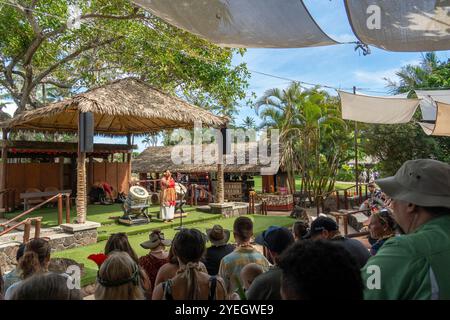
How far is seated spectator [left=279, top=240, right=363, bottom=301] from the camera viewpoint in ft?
3.64

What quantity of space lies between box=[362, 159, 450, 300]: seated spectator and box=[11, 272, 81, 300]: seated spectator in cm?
138

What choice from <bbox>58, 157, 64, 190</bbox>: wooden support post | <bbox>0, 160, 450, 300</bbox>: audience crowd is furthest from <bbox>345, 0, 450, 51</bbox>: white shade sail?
<bbox>58, 157, 64, 190</bbox>: wooden support post

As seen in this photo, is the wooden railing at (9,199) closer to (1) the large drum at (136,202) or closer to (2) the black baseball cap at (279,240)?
(1) the large drum at (136,202)

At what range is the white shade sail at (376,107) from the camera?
8547 millimetres

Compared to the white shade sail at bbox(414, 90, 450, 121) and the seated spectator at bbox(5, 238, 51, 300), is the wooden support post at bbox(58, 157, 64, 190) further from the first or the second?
the white shade sail at bbox(414, 90, 450, 121)

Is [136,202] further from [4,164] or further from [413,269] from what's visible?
[413,269]

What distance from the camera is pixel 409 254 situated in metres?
1.26

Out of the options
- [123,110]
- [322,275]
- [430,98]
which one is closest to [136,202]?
[123,110]

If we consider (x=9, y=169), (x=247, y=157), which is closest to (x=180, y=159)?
(x=247, y=157)

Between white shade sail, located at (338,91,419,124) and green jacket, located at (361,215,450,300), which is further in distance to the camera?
white shade sail, located at (338,91,419,124)

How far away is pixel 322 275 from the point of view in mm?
1125

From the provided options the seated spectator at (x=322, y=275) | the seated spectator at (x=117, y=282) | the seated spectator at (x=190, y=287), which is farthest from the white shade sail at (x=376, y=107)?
the seated spectator at (x=322, y=275)

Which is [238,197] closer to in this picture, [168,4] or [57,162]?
[57,162]

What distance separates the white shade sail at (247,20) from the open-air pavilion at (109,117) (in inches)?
208
